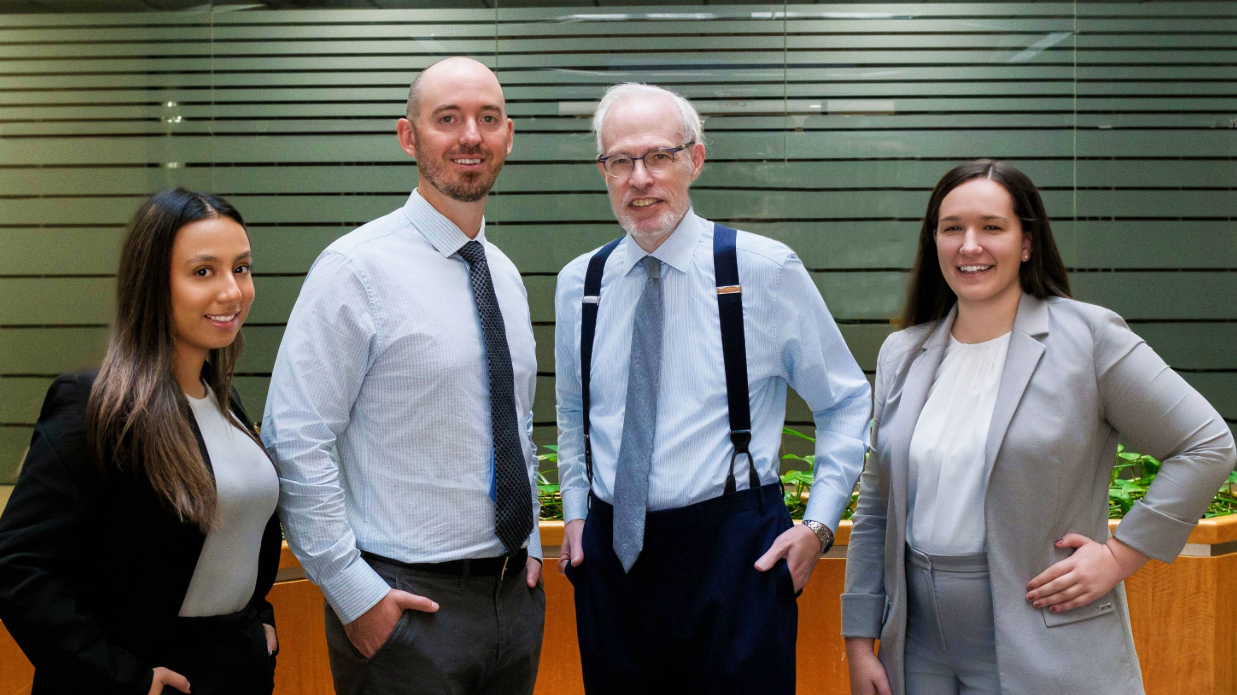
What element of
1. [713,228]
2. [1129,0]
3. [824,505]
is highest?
[1129,0]

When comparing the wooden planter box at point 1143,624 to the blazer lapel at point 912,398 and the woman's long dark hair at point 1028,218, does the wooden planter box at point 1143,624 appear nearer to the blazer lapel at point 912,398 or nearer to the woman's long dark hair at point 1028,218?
the blazer lapel at point 912,398

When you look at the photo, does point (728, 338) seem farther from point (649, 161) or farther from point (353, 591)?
point (353, 591)

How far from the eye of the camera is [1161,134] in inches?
204

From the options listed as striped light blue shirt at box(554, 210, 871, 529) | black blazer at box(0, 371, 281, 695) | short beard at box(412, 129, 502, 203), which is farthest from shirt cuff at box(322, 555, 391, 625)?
short beard at box(412, 129, 502, 203)

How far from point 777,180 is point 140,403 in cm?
420

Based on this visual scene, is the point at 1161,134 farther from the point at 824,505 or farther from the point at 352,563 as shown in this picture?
Result: the point at 352,563

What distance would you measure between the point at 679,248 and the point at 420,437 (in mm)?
674

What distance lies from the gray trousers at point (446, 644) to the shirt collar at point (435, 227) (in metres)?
0.65

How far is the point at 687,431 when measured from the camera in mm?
1799

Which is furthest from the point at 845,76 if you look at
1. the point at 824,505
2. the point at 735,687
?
the point at 735,687

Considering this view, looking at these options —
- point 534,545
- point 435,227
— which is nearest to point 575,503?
point 534,545

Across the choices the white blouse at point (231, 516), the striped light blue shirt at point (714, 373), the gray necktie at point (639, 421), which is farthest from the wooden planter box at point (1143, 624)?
the white blouse at point (231, 516)

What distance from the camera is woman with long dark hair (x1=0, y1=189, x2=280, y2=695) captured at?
1.33 meters

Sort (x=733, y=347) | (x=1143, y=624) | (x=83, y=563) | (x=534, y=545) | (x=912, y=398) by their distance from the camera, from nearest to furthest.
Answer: (x=83, y=563), (x=912, y=398), (x=733, y=347), (x=534, y=545), (x=1143, y=624)
